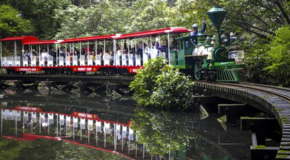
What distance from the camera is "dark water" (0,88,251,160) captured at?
9.11 metres

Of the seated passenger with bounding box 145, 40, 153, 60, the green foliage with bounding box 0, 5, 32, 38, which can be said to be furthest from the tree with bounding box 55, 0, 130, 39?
the seated passenger with bounding box 145, 40, 153, 60

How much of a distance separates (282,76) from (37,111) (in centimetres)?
988

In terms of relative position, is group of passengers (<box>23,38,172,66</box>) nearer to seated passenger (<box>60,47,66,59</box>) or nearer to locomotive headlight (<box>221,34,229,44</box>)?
seated passenger (<box>60,47,66,59</box>)

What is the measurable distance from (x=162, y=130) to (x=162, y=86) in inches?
158

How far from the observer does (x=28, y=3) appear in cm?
3659

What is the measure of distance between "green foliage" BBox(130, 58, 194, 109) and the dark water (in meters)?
0.52

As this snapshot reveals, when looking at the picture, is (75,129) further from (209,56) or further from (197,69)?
(197,69)

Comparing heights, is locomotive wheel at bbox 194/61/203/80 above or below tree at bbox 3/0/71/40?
below

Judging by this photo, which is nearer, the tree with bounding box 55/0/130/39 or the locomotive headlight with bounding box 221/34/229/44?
the locomotive headlight with bounding box 221/34/229/44

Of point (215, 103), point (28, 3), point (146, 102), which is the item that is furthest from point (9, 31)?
point (215, 103)

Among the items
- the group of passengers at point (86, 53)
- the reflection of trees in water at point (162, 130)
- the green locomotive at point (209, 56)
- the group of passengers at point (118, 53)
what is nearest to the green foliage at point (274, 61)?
the green locomotive at point (209, 56)

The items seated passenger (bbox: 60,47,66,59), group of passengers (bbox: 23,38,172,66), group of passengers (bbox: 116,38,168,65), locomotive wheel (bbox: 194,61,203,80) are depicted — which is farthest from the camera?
seated passenger (bbox: 60,47,66,59)

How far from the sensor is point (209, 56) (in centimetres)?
1559

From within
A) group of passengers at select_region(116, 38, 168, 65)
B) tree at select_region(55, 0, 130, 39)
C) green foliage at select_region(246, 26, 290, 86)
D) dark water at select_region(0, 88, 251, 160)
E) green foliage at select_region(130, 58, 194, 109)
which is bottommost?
dark water at select_region(0, 88, 251, 160)
